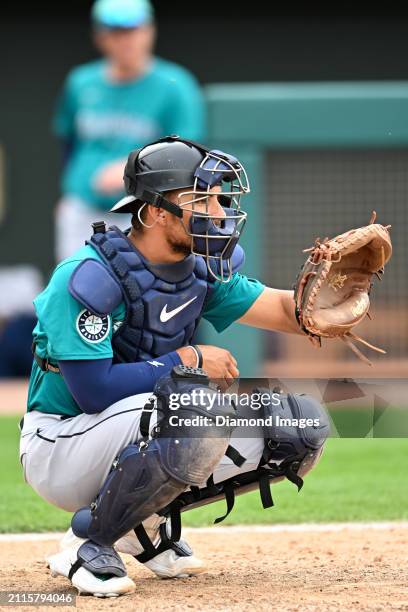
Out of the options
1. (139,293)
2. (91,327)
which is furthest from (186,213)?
(91,327)

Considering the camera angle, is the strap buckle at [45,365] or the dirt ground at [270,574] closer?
the dirt ground at [270,574]

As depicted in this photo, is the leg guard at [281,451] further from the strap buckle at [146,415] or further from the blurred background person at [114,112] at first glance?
the blurred background person at [114,112]

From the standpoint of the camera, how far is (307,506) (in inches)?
206

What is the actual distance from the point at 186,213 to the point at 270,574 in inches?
43.4

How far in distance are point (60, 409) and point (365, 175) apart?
518 centimetres

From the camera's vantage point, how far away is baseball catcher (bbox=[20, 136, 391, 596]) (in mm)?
3424

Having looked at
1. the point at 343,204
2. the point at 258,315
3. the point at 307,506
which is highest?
the point at 343,204

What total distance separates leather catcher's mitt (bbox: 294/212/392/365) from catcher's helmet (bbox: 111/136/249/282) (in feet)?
0.75

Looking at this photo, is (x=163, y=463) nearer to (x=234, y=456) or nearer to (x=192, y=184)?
(x=234, y=456)

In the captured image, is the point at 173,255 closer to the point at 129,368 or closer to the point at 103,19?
the point at 129,368

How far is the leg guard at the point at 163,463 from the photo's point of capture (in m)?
3.36

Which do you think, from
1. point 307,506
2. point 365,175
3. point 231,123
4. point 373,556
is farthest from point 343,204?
point 373,556

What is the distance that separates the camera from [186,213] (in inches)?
143

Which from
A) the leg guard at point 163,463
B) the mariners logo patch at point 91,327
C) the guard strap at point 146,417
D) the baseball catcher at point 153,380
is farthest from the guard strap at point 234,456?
the mariners logo patch at point 91,327
